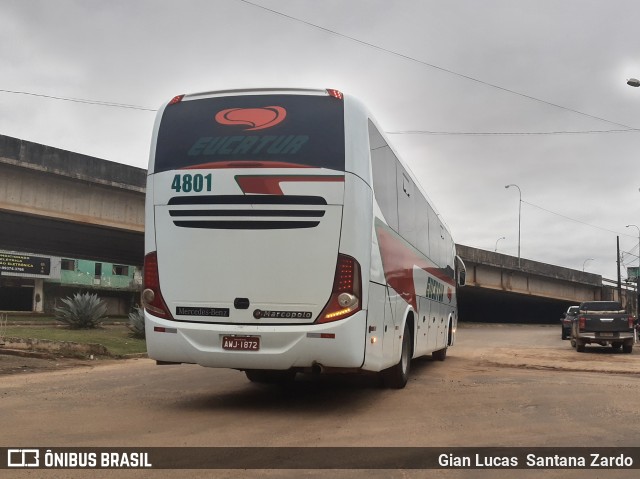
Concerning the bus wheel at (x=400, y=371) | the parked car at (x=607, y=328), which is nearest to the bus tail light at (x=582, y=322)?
the parked car at (x=607, y=328)

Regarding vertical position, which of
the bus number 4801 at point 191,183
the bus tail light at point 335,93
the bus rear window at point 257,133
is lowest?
the bus number 4801 at point 191,183

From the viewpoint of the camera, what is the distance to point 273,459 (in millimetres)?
5312

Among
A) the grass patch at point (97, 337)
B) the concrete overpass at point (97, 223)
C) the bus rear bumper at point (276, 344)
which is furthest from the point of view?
the concrete overpass at point (97, 223)

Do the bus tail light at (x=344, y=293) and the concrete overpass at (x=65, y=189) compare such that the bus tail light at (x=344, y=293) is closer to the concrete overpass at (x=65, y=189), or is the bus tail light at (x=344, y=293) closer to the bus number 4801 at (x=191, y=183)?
the bus number 4801 at (x=191, y=183)

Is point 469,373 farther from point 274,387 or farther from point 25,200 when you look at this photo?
point 25,200

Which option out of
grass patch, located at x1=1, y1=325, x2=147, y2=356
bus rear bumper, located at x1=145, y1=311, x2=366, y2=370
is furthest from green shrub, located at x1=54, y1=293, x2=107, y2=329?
bus rear bumper, located at x1=145, y1=311, x2=366, y2=370

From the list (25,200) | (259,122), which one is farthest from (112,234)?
(259,122)

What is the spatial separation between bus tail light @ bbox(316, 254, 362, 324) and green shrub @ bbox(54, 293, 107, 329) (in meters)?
17.9

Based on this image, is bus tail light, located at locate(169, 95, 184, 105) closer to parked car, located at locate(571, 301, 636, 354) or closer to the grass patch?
the grass patch

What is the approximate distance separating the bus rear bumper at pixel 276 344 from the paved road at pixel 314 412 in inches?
26.0

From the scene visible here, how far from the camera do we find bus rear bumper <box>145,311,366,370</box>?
7.13m

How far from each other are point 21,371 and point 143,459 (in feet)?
27.7

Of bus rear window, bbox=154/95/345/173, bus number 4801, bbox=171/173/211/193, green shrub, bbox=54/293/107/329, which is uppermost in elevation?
bus rear window, bbox=154/95/345/173

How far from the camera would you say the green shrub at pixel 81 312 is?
898 inches
